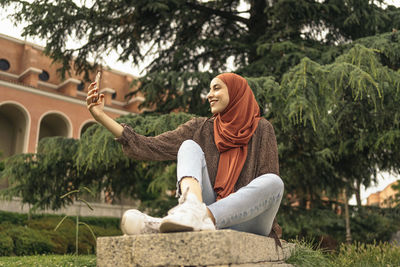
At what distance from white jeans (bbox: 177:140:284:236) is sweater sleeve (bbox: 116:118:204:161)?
0.29 meters

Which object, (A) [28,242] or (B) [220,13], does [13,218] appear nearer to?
(A) [28,242]

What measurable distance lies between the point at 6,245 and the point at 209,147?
7.15m

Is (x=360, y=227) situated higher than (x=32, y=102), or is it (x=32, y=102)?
(x=32, y=102)

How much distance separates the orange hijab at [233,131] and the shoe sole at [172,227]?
521mm

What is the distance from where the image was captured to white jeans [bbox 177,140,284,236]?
76.9 inches

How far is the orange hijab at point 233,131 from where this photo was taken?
227 cm

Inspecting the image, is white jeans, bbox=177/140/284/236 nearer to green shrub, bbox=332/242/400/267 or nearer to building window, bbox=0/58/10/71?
green shrub, bbox=332/242/400/267

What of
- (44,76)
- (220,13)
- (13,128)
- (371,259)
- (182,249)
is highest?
(44,76)

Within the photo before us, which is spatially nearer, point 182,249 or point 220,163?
point 182,249

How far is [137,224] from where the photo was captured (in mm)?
1885

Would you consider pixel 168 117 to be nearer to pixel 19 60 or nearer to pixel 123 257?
Result: pixel 123 257

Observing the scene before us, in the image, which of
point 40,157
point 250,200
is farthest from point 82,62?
point 250,200

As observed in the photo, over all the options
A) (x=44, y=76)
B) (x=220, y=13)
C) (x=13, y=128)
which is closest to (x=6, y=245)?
(x=220, y=13)

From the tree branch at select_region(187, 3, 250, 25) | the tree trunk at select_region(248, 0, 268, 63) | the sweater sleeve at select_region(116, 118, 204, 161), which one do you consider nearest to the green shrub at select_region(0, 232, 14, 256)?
the tree branch at select_region(187, 3, 250, 25)
